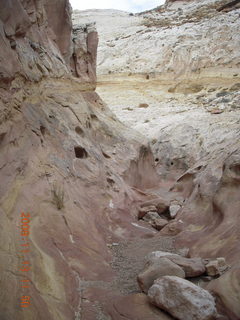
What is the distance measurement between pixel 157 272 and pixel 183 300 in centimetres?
73

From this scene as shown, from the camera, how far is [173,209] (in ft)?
27.5

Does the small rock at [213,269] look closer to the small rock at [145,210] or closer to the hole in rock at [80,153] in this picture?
the small rock at [145,210]

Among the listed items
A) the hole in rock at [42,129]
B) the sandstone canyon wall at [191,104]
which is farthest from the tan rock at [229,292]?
the hole in rock at [42,129]

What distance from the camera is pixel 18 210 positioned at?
4.38 m

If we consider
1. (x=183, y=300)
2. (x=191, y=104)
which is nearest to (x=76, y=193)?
(x=183, y=300)

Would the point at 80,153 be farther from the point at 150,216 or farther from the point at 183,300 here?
the point at 183,300

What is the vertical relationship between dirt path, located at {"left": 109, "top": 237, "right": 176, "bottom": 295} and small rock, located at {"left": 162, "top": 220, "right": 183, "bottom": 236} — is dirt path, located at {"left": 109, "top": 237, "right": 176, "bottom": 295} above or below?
above

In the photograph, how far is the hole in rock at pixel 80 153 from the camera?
7839 millimetres

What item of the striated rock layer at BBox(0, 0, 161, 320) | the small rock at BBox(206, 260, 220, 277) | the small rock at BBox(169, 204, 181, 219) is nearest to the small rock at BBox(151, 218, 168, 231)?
the small rock at BBox(169, 204, 181, 219)
